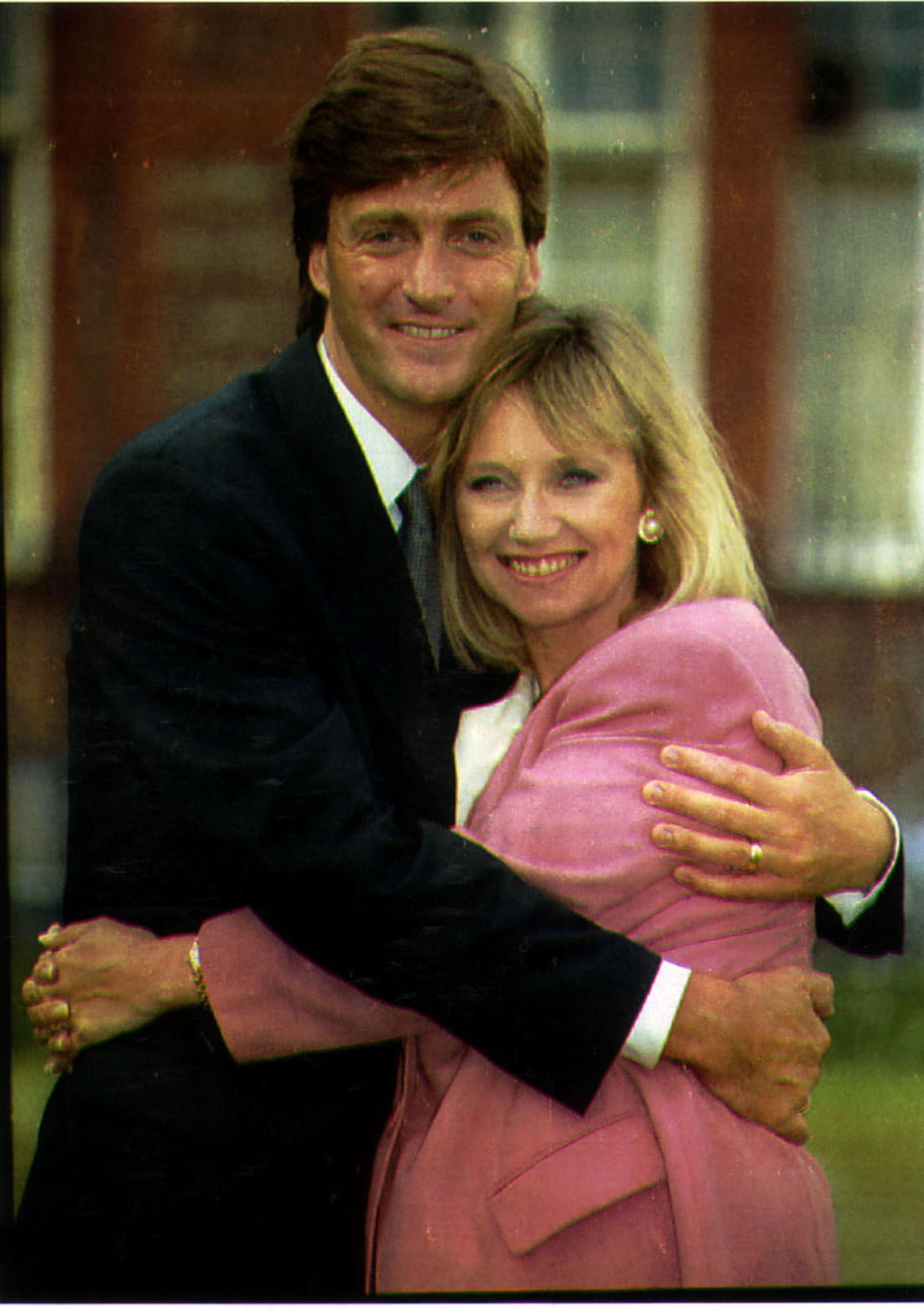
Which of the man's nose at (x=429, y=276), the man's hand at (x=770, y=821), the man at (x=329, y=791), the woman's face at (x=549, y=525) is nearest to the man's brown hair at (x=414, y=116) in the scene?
the man at (x=329, y=791)

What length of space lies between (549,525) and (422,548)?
10.3 inches

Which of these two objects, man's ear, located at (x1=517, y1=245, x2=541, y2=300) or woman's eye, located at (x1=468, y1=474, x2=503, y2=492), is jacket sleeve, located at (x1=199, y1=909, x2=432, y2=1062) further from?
man's ear, located at (x1=517, y1=245, x2=541, y2=300)

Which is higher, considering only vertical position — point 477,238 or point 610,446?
point 477,238

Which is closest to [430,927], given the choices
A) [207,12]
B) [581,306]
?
[581,306]

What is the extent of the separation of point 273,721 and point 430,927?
0.40 m

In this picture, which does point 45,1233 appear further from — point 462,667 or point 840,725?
point 840,725

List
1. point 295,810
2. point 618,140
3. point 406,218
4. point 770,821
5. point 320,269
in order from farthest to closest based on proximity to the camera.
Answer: point 618,140 → point 320,269 → point 406,218 → point 770,821 → point 295,810

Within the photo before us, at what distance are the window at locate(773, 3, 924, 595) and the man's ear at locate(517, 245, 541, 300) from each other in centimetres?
47

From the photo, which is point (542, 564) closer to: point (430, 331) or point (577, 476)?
point (577, 476)

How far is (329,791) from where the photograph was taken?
1.99 metres

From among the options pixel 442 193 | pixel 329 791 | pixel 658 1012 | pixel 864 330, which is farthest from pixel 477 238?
pixel 658 1012

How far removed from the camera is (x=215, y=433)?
210cm

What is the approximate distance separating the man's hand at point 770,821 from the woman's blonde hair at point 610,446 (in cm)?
→ 30

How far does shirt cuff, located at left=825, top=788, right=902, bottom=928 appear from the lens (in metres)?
2.29
